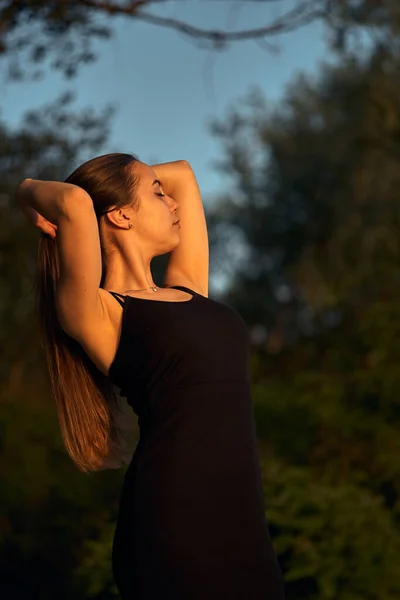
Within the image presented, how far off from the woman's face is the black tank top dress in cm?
22

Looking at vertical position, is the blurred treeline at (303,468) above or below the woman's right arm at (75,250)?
below

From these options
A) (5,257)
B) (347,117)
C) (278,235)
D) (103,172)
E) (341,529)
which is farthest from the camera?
(278,235)

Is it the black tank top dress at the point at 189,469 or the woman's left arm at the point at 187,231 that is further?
the woman's left arm at the point at 187,231

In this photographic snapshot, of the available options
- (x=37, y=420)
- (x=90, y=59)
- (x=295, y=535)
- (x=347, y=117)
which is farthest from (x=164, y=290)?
(x=347, y=117)

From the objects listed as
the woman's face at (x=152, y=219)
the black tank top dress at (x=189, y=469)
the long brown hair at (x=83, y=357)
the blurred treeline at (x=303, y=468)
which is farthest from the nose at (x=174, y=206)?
the blurred treeline at (x=303, y=468)

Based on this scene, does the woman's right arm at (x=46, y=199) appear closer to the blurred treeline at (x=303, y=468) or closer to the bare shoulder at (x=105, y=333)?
the bare shoulder at (x=105, y=333)

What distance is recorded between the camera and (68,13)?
826 centimetres

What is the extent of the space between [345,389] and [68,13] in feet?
13.6

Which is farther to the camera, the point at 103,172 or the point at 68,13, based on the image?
the point at 68,13

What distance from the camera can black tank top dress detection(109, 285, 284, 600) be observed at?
255cm

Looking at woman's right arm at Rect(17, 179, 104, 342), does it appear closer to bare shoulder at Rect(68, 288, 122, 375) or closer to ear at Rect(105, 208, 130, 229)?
bare shoulder at Rect(68, 288, 122, 375)

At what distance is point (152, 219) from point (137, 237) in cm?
7

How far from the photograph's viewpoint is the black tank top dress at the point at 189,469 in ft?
8.36

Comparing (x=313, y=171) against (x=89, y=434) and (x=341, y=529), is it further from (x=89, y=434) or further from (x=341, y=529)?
(x=89, y=434)
